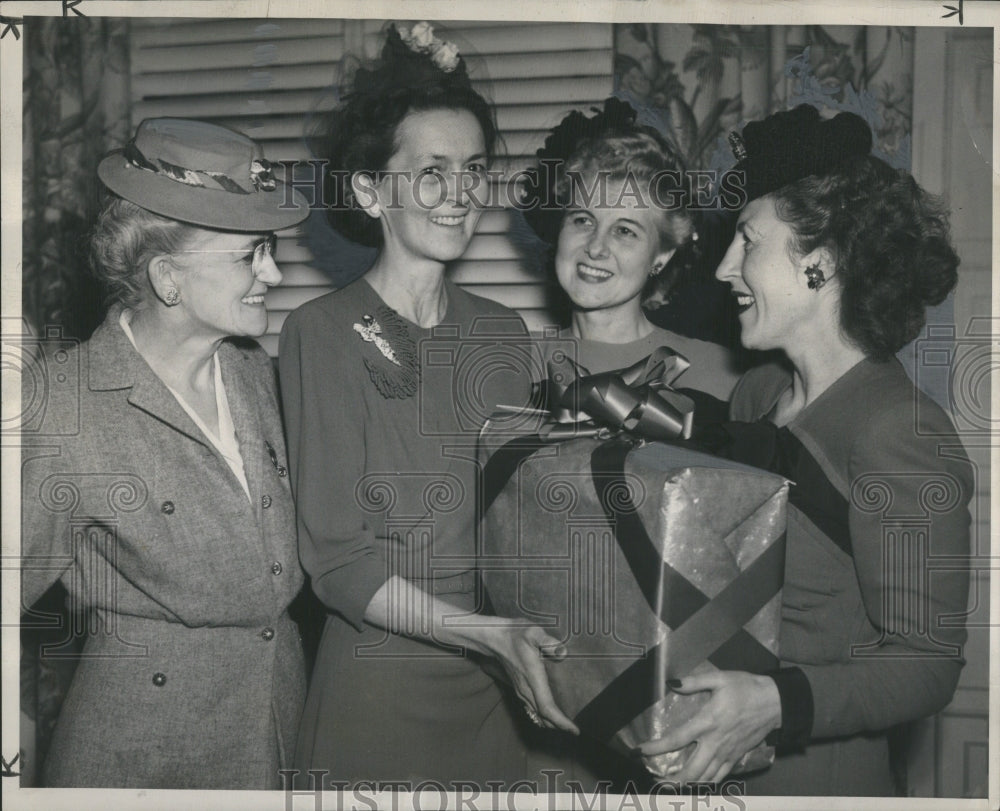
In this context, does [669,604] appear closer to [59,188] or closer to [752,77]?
[752,77]

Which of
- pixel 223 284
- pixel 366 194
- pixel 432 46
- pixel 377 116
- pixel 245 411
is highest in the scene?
pixel 432 46

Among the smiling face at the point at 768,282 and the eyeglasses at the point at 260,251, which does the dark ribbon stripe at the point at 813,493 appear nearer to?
the smiling face at the point at 768,282

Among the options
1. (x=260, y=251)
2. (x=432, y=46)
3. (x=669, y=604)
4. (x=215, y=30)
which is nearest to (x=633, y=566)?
(x=669, y=604)

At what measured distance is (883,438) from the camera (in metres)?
1.59

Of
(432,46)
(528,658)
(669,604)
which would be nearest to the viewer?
(669,604)

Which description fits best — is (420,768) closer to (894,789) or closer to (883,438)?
(894,789)

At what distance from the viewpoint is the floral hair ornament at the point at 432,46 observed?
168cm

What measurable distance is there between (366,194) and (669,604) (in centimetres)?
79

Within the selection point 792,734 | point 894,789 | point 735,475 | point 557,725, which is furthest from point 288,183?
point 894,789

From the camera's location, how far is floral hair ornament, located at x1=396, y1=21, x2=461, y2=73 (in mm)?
1676

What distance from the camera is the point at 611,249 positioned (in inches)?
64.9

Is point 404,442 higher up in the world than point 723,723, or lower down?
higher up

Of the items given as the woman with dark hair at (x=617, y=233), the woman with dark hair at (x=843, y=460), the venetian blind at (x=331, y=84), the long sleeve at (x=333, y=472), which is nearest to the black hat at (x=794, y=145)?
the woman with dark hair at (x=843, y=460)

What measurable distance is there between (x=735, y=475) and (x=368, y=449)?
56 cm
